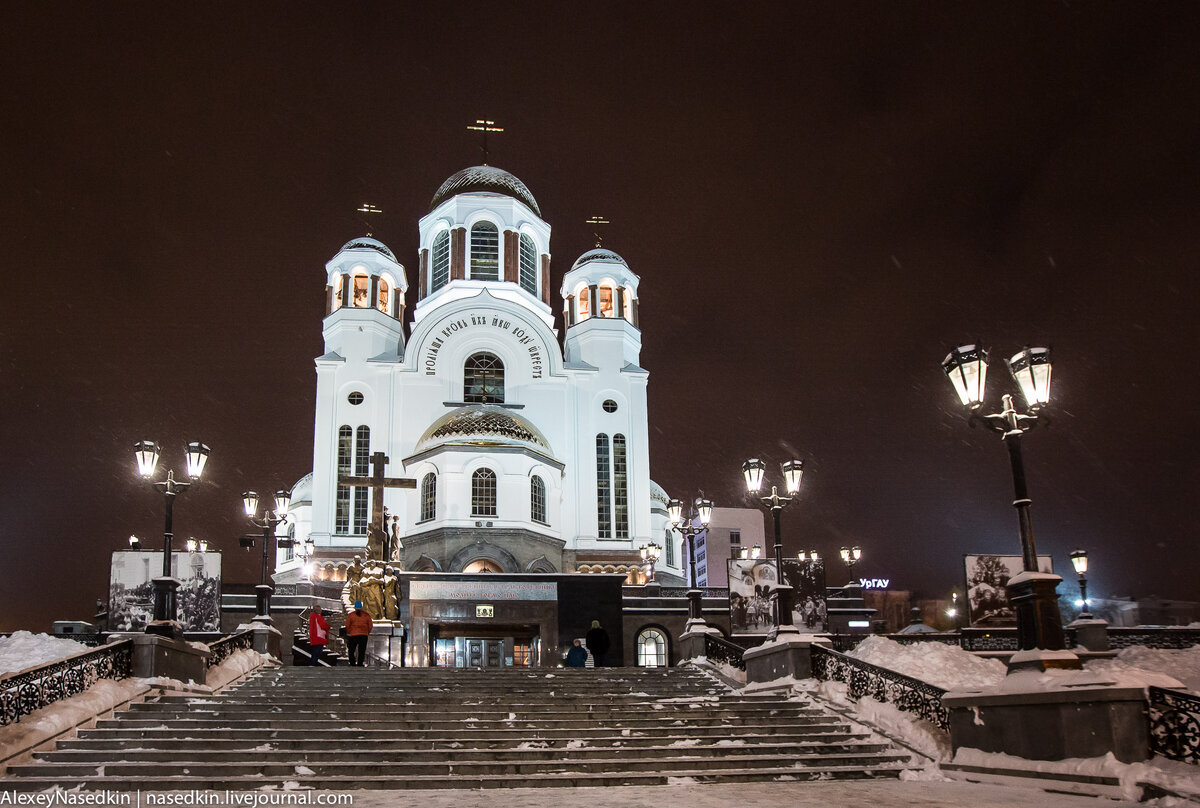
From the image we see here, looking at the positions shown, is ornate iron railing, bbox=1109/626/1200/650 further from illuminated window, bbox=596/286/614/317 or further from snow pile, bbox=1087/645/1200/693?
illuminated window, bbox=596/286/614/317

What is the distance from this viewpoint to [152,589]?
1969 centimetres

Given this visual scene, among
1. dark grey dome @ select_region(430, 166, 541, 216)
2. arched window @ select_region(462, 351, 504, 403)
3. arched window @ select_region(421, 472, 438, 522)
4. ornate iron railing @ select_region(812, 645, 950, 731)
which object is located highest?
dark grey dome @ select_region(430, 166, 541, 216)

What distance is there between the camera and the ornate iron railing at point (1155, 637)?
21.9m

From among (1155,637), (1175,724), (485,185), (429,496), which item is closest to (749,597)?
(1155,637)

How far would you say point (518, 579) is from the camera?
28125 mm

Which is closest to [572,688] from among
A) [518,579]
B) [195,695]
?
[195,695]

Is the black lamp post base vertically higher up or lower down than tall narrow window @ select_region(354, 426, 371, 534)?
lower down

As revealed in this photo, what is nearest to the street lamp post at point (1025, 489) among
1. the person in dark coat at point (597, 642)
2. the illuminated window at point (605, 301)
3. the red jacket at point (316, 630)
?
the person in dark coat at point (597, 642)

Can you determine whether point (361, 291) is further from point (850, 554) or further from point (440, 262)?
point (850, 554)

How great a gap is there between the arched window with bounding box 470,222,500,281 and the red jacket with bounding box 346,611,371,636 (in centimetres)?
2744

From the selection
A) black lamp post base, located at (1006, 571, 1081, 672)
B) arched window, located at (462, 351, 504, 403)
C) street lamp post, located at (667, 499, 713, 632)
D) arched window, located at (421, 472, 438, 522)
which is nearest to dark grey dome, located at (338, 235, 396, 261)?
arched window, located at (462, 351, 504, 403)

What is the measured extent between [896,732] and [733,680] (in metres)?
5.25

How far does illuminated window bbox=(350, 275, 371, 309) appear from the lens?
1790 inches

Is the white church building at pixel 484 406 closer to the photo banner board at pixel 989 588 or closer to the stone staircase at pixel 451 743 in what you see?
the photo banner board at pixel 989 588
